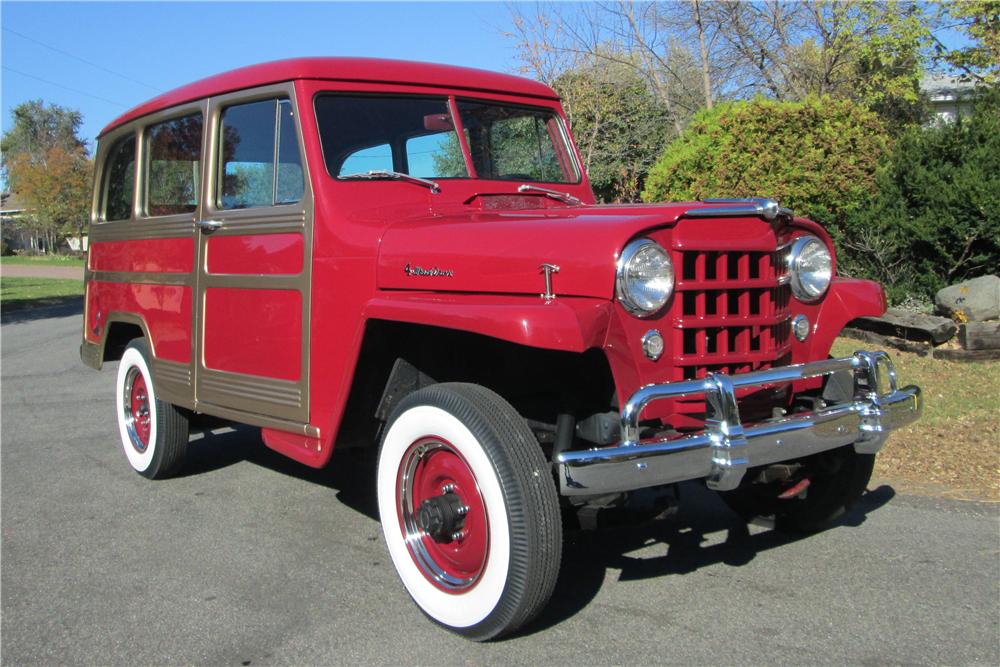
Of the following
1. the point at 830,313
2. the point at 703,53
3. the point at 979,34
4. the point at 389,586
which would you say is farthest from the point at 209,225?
the point at 979,34

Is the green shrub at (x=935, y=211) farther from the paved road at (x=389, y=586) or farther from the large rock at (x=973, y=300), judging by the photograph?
the paved road at (x=389, y=586)

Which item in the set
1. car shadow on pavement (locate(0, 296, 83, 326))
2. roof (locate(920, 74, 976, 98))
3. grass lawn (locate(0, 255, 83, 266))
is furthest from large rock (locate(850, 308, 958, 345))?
grass lawn (locate(0, 255, 83, 266))

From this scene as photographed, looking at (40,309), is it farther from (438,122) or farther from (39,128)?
(39,128)

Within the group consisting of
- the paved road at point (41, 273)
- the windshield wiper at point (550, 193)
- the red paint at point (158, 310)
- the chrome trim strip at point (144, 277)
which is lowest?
→ the paved road at point (41, 273)

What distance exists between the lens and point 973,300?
25.3ft

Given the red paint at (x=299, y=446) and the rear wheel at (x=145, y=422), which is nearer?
the red paint at (x=299, y=446)

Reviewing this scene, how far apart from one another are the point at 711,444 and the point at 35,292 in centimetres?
2423

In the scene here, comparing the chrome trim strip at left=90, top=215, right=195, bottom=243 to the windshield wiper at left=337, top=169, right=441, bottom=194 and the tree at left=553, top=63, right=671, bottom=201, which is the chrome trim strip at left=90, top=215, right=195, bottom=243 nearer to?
the windshield wiper at left=337, top=169, right=441, bottom=194

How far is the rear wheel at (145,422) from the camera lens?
5316 millimetres

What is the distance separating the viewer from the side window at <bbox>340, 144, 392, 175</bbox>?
13.4 feet

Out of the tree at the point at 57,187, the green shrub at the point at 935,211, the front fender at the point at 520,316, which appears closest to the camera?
the front fender at the point at 520,316

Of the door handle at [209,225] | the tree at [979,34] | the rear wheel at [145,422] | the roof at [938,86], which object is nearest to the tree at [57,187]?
the roof at [938,86]

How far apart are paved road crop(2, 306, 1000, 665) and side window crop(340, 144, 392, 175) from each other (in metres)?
1.77

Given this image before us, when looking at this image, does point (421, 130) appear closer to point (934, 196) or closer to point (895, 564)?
point (895, 564)
